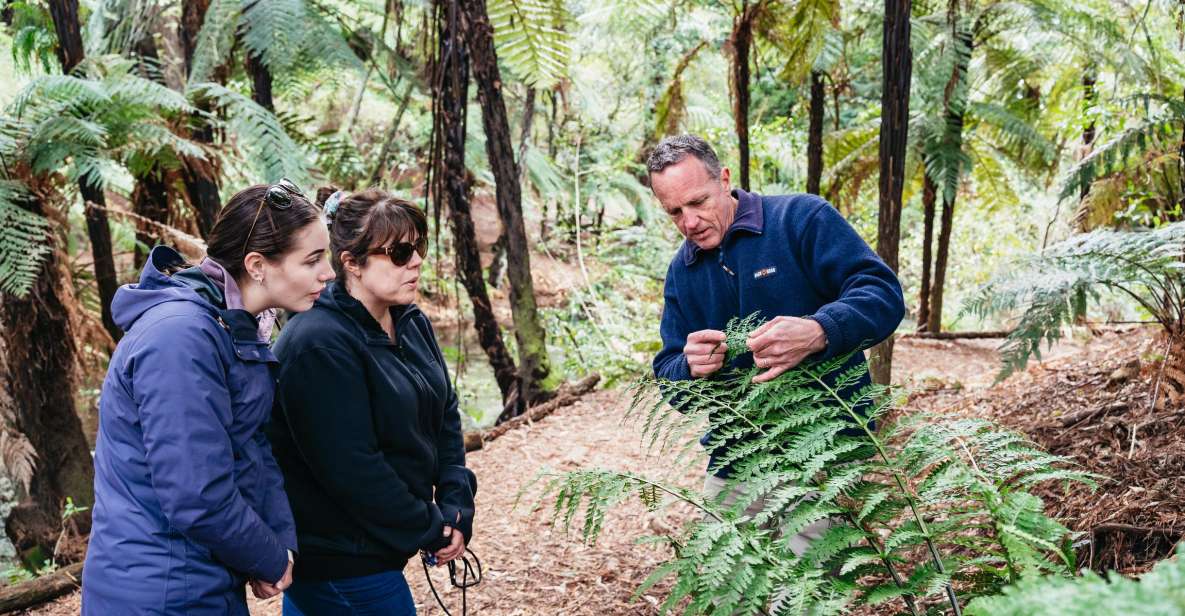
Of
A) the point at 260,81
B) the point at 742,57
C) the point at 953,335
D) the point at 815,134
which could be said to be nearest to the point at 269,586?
the point at 260,81

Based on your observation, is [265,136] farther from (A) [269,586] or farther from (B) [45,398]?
(A) [269,586]

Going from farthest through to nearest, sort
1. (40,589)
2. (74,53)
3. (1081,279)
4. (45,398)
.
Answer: (45,398)
(74,53)
(40,589)
(1081,279)

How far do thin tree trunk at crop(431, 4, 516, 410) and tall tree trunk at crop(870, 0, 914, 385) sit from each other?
2.45m

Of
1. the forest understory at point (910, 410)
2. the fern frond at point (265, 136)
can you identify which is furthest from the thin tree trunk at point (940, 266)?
the fern frond at point (265, 136)

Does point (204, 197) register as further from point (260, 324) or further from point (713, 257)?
point (713, 257)

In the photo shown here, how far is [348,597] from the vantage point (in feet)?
6.56

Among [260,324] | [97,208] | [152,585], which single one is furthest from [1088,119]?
[97,208]

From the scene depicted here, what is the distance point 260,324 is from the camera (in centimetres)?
197

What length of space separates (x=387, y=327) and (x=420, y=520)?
536 millimetres

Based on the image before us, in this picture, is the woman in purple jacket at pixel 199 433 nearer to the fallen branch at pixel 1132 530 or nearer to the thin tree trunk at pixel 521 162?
the fallen branch at pixel 1132 530

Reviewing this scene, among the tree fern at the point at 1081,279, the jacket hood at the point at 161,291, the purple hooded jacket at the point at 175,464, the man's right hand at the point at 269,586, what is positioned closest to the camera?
the purple hooded jacket at the point at 175,464

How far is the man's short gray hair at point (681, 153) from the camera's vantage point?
89.0 inches

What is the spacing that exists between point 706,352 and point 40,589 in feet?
11.5

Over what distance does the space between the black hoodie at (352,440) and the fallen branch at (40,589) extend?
250cm
